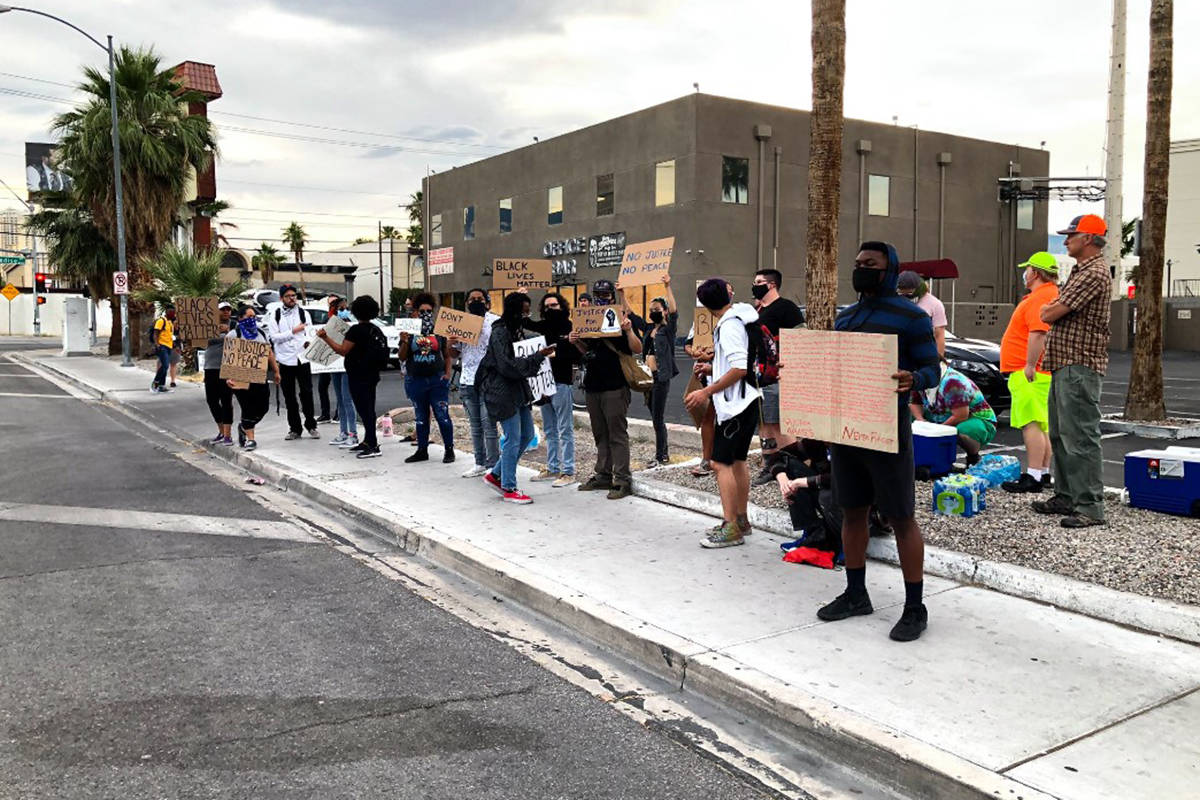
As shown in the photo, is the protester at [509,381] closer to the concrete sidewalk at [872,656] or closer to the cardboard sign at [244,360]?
the concrete sidewalk at [872,656]

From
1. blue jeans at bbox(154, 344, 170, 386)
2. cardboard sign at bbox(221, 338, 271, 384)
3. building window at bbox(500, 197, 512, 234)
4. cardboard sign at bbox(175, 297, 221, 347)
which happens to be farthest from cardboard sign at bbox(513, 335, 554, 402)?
building window at bbox(500, 197, 512, 234)

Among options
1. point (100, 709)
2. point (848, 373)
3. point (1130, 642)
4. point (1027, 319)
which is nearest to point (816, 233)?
point (1027, 319)

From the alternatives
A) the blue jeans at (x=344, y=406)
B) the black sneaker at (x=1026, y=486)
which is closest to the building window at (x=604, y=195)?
the blue jeans at (x=344, y=406)

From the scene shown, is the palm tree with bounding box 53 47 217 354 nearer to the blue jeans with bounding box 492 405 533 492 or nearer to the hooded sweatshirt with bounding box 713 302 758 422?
the blue jeans with bounding box 492 405 533 492

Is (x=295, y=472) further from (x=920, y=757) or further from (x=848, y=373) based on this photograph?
(x=920, y=757)

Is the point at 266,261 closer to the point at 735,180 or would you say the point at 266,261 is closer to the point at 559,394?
the point at 735,180

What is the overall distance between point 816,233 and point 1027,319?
6.97 ft

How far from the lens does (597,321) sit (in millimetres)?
8266

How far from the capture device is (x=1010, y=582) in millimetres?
5605

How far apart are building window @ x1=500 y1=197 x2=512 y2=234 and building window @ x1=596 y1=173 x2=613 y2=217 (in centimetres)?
652

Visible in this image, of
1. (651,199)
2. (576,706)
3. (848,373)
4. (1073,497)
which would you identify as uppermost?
(651,199)

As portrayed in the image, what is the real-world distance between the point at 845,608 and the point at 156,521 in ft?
19.3

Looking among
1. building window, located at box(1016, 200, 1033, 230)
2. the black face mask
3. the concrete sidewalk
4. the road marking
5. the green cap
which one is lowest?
the road marking

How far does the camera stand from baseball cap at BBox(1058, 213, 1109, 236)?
20.9 feet
